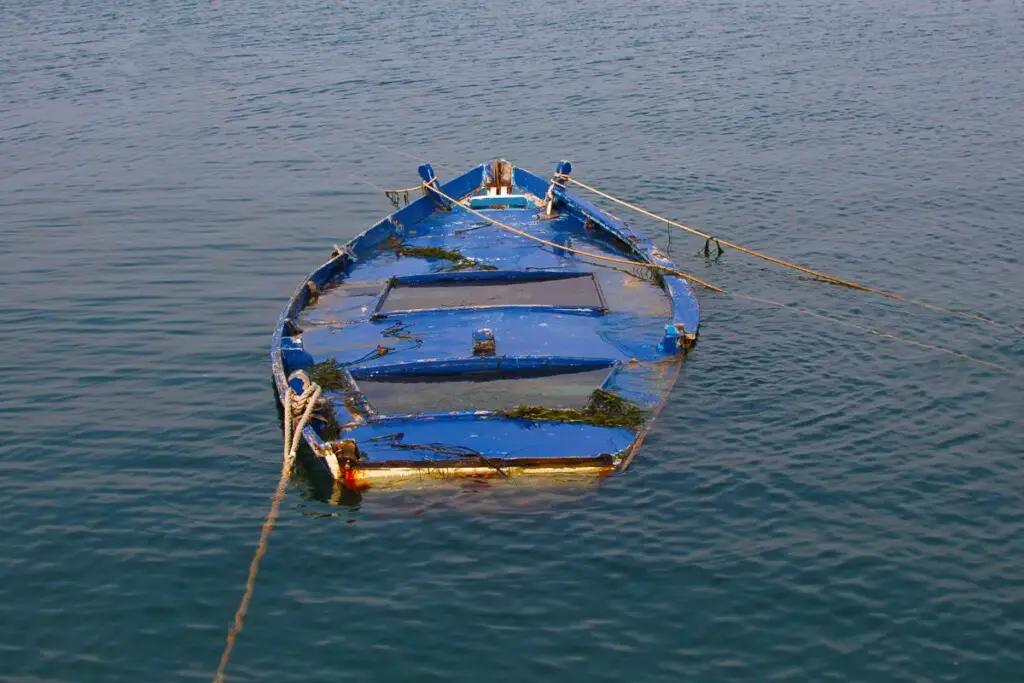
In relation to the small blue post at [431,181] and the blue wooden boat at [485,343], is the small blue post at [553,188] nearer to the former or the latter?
the blue wooden boat at [485,343]

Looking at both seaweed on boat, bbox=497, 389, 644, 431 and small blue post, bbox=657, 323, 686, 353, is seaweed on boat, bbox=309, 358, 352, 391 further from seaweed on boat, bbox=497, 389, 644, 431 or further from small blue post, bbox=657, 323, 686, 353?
small blue post, bbox=657, 323, 686, 353

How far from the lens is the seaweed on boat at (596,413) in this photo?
18.6 meters

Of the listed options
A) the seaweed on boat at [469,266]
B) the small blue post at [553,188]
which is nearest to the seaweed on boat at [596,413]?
the seaweed on boat at [469,266]

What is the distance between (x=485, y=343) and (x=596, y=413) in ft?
9.50

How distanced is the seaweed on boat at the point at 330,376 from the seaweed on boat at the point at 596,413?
10.7 feet

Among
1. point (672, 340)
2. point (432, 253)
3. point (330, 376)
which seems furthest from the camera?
point (432, 253)

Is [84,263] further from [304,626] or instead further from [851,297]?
[851,297]

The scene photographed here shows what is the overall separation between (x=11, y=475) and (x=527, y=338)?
385 inches

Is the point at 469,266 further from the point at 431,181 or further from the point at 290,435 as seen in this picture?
the point at 290,435

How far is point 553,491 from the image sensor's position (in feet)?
57.0

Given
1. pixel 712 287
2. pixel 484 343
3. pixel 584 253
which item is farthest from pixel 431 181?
pixel 484 343

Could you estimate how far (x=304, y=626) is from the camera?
15.1m

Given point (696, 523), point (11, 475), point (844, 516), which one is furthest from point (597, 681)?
point (11, 475)

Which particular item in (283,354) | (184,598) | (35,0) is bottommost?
(184,598)
